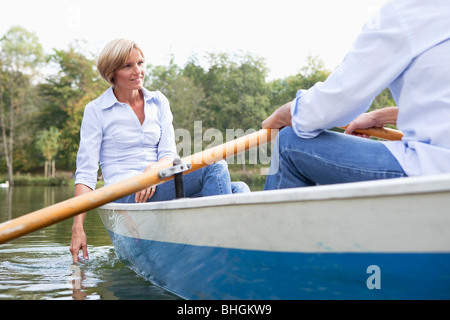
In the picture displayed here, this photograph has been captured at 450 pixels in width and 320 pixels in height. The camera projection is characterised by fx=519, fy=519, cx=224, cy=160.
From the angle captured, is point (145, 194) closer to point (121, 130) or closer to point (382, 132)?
point (121, 130)

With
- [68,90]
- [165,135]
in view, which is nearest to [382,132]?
[165,135]

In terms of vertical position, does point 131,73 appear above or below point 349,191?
above

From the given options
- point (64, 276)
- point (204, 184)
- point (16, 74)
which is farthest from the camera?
point (16, 74)

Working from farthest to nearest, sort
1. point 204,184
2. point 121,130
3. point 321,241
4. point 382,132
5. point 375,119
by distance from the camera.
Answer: point 121,130
point 204,184
point 382,132
point 375,119
point 321,241

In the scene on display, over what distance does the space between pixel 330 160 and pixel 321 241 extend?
13.4 inches

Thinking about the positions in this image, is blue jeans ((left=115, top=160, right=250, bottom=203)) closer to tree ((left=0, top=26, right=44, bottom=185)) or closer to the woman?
the woman

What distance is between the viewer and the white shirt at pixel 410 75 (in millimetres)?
1664

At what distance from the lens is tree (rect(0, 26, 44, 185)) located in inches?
1282

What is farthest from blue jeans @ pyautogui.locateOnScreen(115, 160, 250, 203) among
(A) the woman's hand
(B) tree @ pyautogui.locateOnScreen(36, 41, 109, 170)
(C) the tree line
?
(B) tree @ pyautogui.locateOnScreen(36, 41, 109, 170)

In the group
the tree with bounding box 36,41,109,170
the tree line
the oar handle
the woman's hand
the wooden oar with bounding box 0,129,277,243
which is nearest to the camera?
the wooden oar with bounding box 0,129,277,243

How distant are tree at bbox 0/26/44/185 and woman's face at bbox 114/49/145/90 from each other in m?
31.6

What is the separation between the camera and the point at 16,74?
32.9 metres
